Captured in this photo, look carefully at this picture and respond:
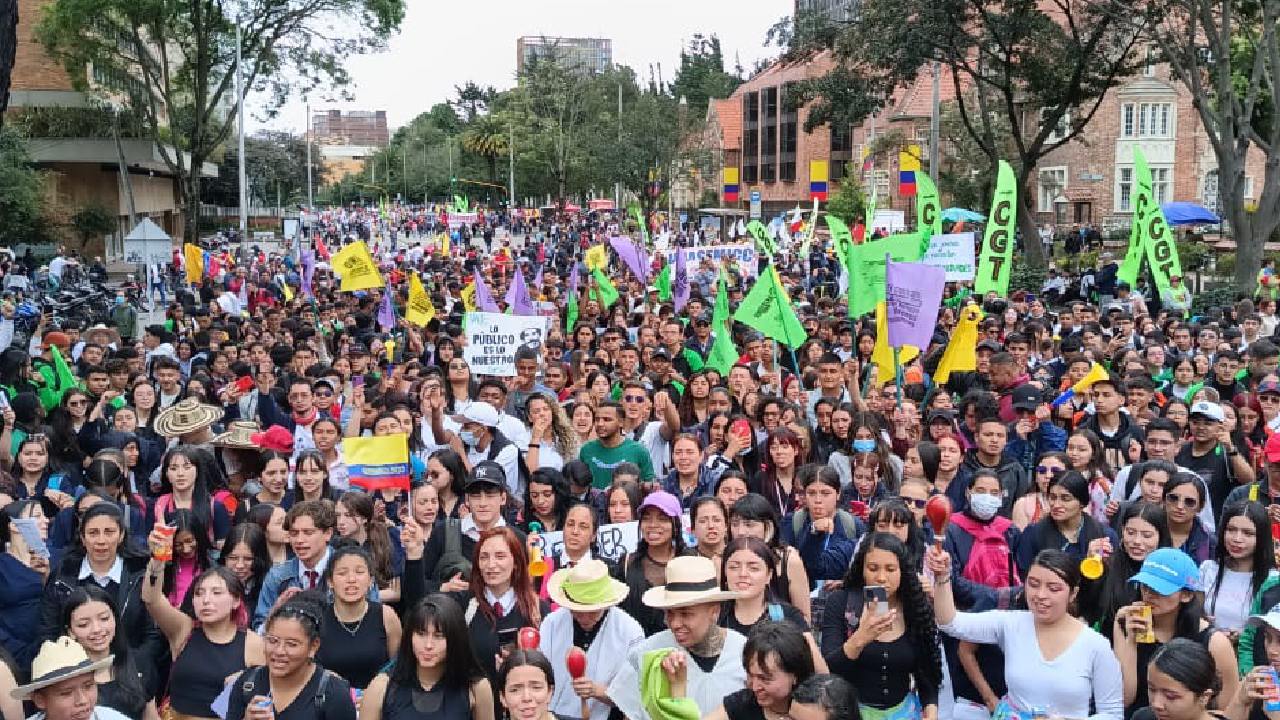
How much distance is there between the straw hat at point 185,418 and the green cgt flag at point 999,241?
881 centimetres

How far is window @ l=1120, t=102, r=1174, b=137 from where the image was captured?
5238 cm

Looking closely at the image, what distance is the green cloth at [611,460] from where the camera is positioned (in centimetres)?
825

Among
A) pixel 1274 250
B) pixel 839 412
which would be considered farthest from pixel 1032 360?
pixel 1274 250

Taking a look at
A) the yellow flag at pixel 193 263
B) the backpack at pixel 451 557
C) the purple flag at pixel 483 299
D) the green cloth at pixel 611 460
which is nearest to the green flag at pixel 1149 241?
the purple flag at pixel 483 299

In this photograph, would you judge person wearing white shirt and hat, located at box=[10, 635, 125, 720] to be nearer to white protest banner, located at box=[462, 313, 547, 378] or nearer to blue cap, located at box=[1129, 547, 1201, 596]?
blue cap, located at box=[1129, 547, 1201, 596]

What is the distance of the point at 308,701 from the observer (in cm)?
475

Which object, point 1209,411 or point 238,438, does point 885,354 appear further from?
point 238,438

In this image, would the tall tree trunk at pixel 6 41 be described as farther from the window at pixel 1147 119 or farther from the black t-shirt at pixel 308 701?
the window at pixel 1147 119

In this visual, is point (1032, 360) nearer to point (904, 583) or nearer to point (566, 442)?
point (566, 442)

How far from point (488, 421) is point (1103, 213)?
160 feet

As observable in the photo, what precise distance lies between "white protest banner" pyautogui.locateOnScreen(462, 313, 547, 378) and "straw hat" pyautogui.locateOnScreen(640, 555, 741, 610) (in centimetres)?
607

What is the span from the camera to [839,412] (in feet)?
29.0

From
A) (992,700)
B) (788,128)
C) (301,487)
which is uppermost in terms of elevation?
(788,128)

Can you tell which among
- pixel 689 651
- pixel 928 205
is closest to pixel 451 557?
pixel 689 651
